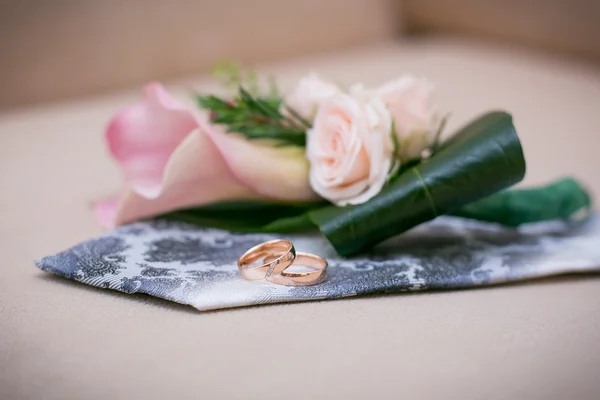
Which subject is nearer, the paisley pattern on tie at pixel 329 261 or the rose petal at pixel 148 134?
the paisley pattern on tie at pixel 329 261

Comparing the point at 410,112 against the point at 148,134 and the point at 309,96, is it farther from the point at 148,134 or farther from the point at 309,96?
the point at 148,134

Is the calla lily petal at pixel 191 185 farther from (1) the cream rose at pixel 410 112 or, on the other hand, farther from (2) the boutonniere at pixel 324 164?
(1) the cream rose at pixel 410 112

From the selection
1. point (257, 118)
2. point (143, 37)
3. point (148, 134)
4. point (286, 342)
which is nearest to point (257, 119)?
point (257, 118)

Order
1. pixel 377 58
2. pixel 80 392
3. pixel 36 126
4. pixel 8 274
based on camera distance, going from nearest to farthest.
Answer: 1. pixel 80 392
2. pixel 8 274
3. pixel 36 126
4. pixel 377 58

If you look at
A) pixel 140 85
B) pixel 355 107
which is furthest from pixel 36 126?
pixel 355 107

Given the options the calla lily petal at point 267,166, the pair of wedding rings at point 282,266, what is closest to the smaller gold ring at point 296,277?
the pair of wedding rings at point 282,266

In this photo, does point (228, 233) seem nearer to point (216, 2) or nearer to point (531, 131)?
point (531, 131)
